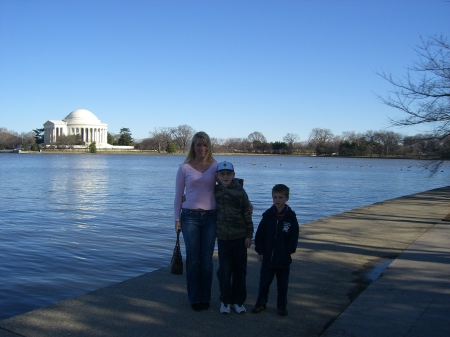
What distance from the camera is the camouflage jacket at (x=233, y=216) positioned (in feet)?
17.0

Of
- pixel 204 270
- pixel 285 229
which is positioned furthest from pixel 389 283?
pixel 204 270

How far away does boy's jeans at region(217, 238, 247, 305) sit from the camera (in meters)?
5.22

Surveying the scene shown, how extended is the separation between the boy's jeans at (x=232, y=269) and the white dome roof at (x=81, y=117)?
17416 cm

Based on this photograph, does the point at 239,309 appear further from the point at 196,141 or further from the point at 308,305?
the point at 196,141

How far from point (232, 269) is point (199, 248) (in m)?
0.44

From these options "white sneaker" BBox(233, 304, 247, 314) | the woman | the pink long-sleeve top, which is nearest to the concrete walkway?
"white sneaker" BBox(233, 304, 247, 314)

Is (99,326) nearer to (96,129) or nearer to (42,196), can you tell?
(42,196)

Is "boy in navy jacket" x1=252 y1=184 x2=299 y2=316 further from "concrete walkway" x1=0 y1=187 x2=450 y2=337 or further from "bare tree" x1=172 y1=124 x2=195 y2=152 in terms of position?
"bare tree" x1=172 y1=124 x2=195 y2=152

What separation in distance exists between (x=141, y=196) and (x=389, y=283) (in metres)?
21.1

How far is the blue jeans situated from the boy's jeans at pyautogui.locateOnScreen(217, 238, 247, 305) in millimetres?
155

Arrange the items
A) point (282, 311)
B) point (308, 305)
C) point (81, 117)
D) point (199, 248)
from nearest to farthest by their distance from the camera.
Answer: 1. point (282, 311)
2. point (199, 248)
3. point (308, 305)
4. point (81, 117)

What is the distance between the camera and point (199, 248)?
17.5 feet

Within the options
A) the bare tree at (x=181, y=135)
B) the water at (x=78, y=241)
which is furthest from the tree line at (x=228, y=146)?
the water at (x=78, y=241)

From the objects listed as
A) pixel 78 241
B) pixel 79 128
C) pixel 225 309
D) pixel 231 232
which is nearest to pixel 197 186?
pixel 231 232
